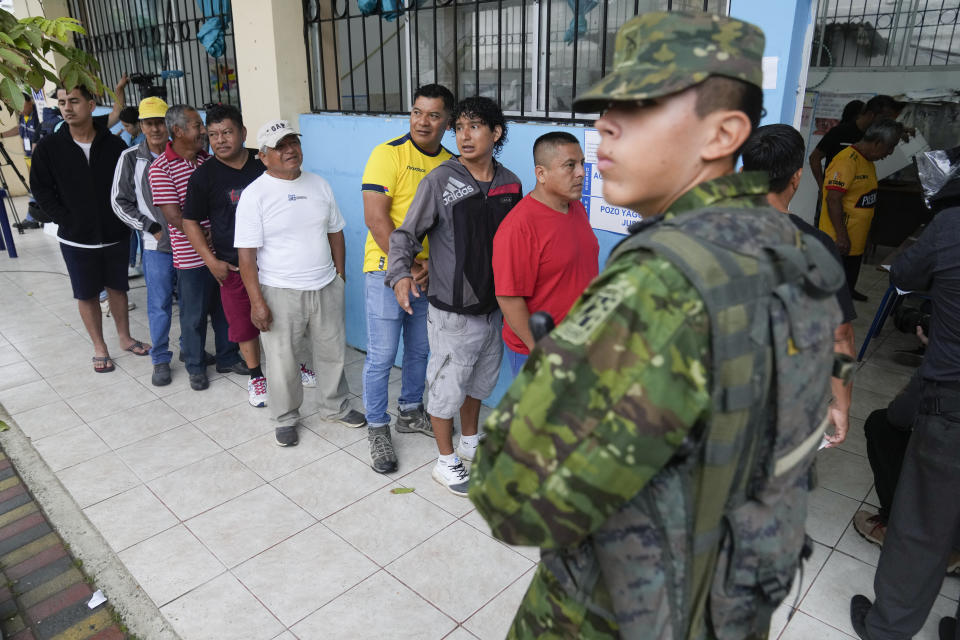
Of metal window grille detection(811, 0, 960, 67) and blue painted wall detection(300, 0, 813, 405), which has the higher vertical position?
metal window grille detection(811, 0, 960, 67)

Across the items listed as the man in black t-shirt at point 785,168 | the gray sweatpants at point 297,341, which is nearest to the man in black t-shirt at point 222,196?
the gray sweatpants at point 297,341

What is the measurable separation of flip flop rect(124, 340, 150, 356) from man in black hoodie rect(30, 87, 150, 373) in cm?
23

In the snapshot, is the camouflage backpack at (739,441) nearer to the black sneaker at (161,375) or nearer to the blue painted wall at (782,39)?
A: the blue painted wall at (782,39)

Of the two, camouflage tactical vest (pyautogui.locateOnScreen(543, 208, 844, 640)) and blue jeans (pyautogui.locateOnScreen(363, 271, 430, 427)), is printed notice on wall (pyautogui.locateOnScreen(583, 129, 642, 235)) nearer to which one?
blue jeans (pyautogui.locateOnScreen(363, 271, 430, 427))

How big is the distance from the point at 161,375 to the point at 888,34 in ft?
30.9

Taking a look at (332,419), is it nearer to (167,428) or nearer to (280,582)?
(167,428)

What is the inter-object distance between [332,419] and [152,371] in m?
1.65

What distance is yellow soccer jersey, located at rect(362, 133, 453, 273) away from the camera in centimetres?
324

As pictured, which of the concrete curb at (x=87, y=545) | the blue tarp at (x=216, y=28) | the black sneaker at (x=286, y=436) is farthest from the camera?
the blue tarp at (x=216, y=28)

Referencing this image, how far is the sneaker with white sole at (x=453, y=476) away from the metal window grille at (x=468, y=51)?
6.18 ft

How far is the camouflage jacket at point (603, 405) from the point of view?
90cm

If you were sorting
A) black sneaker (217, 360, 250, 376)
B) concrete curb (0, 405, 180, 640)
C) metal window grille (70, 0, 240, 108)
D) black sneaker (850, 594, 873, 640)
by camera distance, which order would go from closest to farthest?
black sneaker (850, 594, 873, 640) < concrete curb (0, 405, 180, 640) < black sneaker (217, 360, 250, 376) < metal window grille (70, 0, 240, 108)

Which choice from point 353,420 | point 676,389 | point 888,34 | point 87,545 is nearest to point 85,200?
point 353,420

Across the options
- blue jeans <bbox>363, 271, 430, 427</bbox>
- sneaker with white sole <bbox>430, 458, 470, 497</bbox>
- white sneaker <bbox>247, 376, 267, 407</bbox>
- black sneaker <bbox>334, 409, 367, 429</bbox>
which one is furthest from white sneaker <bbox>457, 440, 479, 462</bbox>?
white sneaker <bbox>247, 376, 267, 407</bbox>
